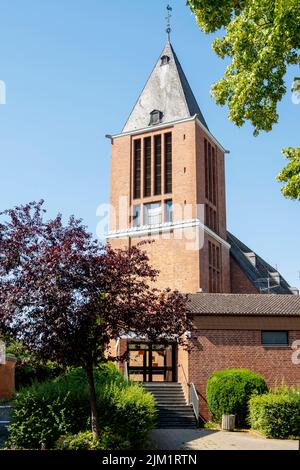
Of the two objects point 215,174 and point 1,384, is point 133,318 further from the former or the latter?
point 215,174

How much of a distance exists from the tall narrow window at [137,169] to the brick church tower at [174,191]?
0.08m

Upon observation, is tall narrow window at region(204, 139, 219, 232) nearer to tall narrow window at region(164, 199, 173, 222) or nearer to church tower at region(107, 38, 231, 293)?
church tower at region(107, 38, 231, 293)

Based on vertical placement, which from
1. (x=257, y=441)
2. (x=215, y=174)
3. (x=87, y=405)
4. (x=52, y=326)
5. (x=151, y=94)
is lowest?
(x=257, y=441)

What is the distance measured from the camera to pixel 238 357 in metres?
23.2

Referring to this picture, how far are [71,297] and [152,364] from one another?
1627cm

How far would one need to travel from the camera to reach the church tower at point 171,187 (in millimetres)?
38812

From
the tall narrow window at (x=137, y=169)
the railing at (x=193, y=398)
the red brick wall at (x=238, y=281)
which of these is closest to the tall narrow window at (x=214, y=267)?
the red brick wall at (x=238, y=281)

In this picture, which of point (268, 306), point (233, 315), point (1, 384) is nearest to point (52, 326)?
point (233, 315)

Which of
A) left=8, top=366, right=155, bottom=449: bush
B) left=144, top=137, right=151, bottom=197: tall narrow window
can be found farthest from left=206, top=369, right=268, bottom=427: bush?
left=144, top=137, right=151, bottom=197: tall narrow window

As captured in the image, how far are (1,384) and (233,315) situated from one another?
1268cm

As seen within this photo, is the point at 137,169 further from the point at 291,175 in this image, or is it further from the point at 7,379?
the point at 291,175

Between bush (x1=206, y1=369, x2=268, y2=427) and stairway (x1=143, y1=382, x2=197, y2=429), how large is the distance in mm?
1106

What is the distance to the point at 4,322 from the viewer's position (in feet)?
41.3

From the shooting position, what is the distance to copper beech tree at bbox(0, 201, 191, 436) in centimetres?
1249
